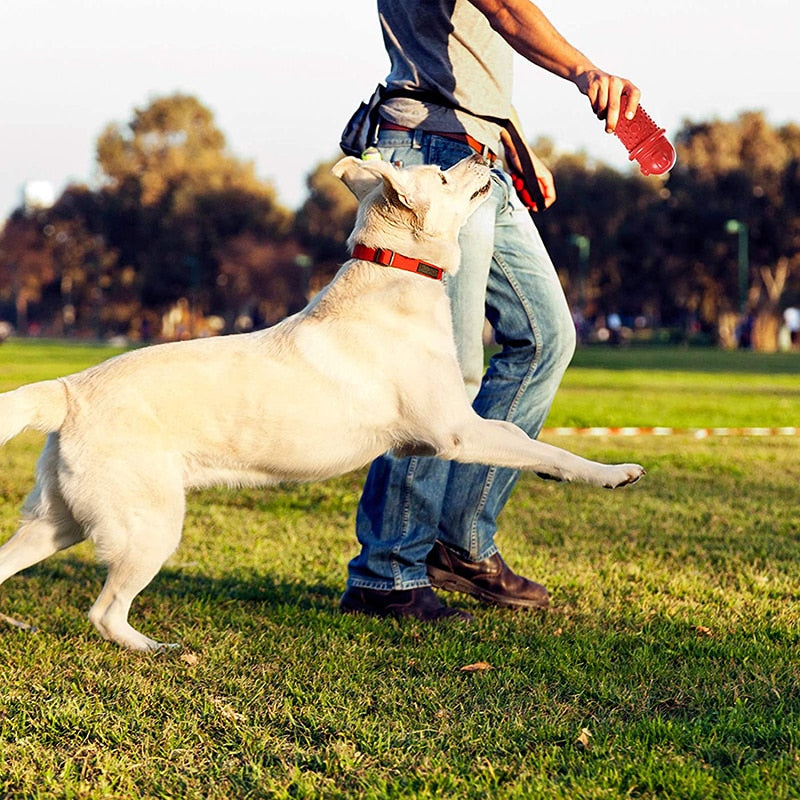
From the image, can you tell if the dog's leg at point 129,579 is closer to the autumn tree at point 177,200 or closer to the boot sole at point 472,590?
the boot sole at point 472,590

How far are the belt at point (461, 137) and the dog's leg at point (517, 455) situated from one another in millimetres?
1171

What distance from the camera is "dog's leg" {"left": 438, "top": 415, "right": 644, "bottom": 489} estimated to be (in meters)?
4.07

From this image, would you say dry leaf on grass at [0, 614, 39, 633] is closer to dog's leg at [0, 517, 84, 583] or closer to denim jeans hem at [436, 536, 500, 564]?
dog's leg at [0, 517, 84, 583]

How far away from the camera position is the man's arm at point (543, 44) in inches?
162

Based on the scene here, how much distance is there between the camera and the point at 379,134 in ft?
15.4

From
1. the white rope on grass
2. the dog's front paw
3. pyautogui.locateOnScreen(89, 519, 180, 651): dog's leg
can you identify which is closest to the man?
the dog's front paw

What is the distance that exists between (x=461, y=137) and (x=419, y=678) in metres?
→ 2.12

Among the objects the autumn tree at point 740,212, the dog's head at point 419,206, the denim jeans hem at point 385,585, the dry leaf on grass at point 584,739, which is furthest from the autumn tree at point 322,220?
the dry leaf on grass at point 584,739

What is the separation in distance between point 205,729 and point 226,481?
3.41 ft

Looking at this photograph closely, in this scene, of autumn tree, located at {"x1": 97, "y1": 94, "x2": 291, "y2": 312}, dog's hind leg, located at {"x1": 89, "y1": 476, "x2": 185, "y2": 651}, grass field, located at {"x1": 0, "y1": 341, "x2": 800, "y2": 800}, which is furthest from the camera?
autumn tree, located at {"x1": 97, "y1": 94, "x2": 291, "y2": 312}

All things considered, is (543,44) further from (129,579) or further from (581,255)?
(581,255)

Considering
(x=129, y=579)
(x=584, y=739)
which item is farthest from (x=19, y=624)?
(x=584, y=739)

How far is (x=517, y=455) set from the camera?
4102mm

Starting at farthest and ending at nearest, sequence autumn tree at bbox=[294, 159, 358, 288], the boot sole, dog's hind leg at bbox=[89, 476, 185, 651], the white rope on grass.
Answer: autumn tree at bbox=[294, 159, 358, 288]
the white rope on grass
the boot sole
dog's hind leg at bbox=[89, 476, 185, 651]
